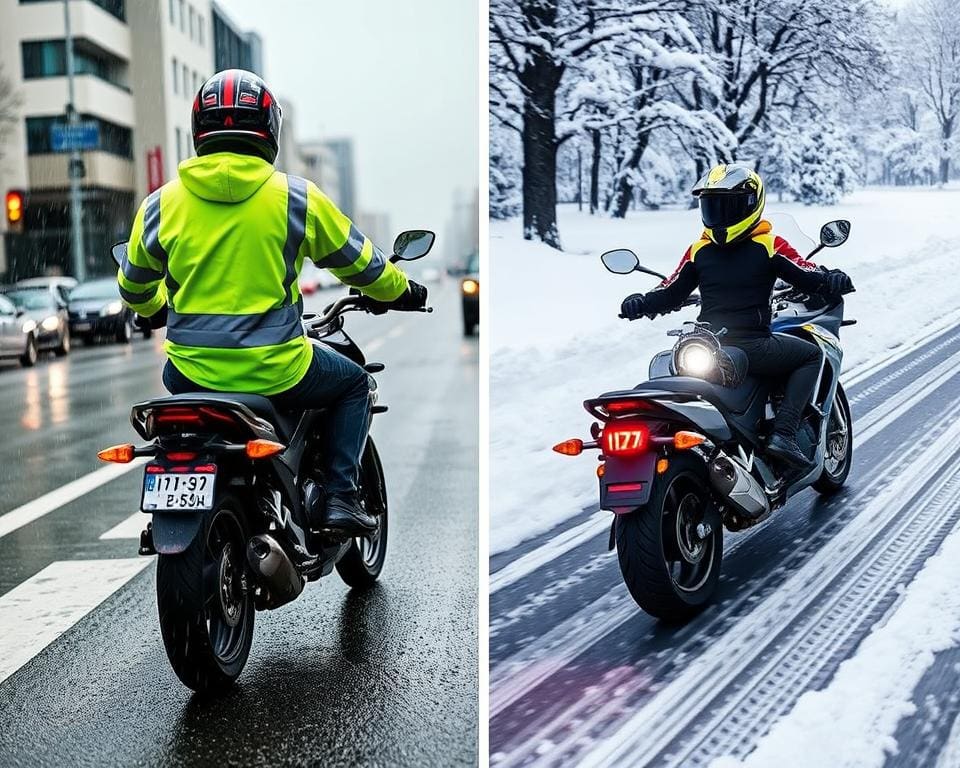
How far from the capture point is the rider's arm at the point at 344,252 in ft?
15.5

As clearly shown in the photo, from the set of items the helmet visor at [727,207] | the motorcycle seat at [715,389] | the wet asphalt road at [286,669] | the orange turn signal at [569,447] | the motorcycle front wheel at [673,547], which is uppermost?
the helmet visor at [727,207]

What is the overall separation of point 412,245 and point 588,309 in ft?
3.70

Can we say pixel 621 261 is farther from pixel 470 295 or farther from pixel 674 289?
pixel 470 295

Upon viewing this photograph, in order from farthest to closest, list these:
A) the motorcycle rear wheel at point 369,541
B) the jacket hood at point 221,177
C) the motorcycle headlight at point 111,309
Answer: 1. the motorcycle headlight at point 111,309
2. the motorcycle rear wheel at point 369,541
3. the jacket hood at point 221,177

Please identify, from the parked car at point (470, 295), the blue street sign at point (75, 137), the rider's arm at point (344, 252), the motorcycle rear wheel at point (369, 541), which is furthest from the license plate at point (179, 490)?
the blue street sign at point (75, 137)

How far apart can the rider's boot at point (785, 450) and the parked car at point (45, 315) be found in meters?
20.8

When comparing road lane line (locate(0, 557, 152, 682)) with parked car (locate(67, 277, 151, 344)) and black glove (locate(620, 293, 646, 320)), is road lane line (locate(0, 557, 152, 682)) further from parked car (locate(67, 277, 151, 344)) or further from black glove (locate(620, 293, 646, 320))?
parked car (locate(67, 277, 151, 344))

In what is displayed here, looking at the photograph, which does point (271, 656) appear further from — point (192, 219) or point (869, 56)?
point (869, 56)

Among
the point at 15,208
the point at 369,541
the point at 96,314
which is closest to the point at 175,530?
the point at 369,541

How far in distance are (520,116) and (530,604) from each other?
138 centimetres

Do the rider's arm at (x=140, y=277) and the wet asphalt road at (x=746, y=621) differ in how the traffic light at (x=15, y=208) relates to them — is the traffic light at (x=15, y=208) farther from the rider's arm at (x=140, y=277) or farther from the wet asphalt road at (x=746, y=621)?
the wet asphalt road at (x=746, y=621)

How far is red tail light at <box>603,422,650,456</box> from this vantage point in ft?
13.4

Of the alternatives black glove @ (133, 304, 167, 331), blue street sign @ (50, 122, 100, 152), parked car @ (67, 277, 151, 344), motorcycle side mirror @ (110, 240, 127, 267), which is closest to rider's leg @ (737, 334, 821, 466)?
black glove @ (133, 304, 167, 331)

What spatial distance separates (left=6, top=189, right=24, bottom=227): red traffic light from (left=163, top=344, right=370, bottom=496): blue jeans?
2465 cm
